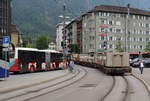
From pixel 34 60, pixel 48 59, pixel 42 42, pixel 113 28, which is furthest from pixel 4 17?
pixel 42 42

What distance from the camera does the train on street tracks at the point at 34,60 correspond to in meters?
33.9

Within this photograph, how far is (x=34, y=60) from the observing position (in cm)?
3841

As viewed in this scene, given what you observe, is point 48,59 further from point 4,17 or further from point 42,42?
point 42,42

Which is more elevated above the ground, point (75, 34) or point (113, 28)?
point (113, 28)

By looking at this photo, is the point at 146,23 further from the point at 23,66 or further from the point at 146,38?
the point at 23,66

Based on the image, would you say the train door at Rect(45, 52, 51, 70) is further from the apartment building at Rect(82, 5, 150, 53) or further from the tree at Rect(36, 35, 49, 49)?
the tree at Rect(36, 35, 49, 49)

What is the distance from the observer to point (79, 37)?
452ft

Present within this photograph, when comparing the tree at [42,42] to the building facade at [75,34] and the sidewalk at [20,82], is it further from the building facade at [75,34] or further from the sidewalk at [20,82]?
the sidewalk at [20,82]

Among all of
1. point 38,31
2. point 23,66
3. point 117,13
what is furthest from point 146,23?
point 23,66

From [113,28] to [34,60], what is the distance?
259 ft

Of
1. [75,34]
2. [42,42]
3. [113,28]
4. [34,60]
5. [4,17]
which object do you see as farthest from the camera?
[42,42]

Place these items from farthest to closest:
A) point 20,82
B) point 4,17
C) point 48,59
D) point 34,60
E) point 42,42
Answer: point 42,42
point 4,17
point 48,59
point 34,60
point 20,82

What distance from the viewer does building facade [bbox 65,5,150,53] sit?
112 metres

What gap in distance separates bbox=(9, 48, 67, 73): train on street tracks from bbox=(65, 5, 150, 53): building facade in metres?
62.4
